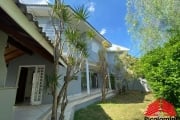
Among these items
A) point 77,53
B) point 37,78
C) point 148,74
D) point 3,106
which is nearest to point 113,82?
point 37,78

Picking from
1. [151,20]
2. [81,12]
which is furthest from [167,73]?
[151,20]

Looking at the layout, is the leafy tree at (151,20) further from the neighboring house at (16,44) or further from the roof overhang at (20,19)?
the roof overhang at (20,19)

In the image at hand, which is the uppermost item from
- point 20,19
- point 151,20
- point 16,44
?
point 151,20

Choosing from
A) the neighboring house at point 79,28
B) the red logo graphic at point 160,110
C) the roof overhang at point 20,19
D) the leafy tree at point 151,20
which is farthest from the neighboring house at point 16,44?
the leafy tree at point 151,20

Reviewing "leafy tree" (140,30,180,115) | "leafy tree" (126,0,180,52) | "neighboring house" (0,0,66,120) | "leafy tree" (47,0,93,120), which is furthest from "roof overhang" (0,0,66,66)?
"leafy tree" (126,0,180,52)

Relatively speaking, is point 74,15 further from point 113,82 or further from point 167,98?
point 113,82

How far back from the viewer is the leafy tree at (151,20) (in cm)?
1430

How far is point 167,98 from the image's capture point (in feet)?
33.6

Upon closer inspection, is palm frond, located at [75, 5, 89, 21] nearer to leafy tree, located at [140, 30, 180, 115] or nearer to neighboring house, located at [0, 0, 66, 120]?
neighboring house, located at [0, 0, 66, 120]

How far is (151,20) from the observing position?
1596 centimetres

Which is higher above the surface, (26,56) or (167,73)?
(26,56)

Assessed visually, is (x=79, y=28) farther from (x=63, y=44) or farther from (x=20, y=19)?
(x=20, y=19)

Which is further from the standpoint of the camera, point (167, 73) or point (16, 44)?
point (16, 44)

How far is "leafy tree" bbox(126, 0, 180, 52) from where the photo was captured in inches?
563
